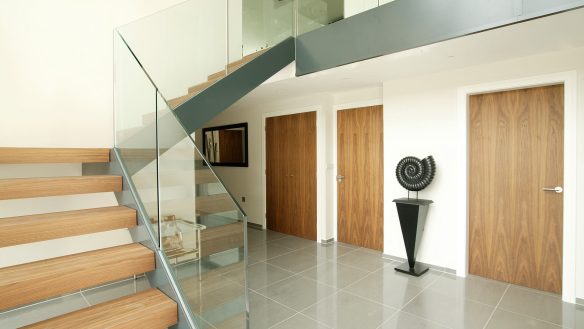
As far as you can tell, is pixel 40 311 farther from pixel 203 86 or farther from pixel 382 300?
pixel 382 300

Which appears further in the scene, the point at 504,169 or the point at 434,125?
the point at 434,125

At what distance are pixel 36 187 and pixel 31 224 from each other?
0.38m

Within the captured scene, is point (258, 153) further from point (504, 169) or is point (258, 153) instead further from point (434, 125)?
point (504, 169)

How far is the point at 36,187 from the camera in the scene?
6.76 feet

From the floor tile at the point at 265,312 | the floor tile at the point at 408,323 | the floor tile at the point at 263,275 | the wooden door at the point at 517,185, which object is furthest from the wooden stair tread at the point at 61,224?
the wooden door at the point at 517,185

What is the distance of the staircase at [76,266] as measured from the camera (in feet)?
5.06

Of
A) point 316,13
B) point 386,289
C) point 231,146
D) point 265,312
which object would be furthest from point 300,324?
point 231,146

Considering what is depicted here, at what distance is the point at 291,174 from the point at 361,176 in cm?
130

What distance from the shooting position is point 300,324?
2.67 metres

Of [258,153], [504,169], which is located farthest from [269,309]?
[258,153]

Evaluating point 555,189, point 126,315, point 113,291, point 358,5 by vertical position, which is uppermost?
point 358,5

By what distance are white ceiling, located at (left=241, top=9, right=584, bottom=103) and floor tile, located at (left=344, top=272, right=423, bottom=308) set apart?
7.66ft

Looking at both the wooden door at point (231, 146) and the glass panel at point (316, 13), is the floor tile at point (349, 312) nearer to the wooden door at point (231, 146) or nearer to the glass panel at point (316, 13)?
the glass panel at point (316, 13)

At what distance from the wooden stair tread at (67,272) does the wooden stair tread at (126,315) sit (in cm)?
13
